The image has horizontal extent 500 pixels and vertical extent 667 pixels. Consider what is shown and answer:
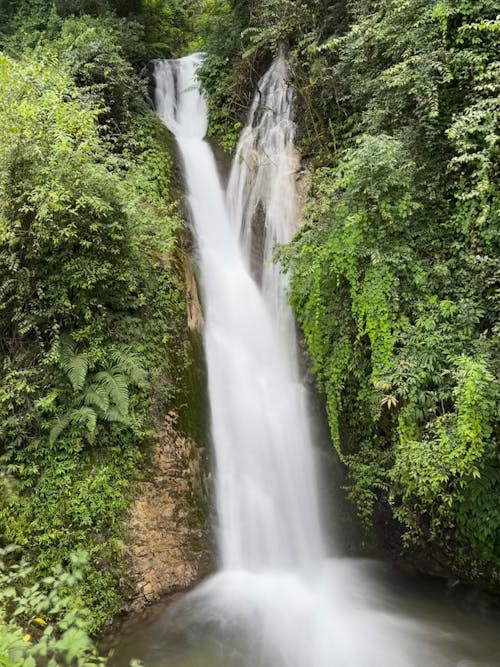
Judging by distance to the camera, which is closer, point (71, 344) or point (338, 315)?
point (71, 344)

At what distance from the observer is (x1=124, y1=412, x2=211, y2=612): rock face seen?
17.4ft

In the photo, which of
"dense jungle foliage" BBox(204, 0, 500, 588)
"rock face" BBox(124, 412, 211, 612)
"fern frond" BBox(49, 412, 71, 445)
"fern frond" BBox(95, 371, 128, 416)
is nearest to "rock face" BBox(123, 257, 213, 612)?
"rock face" BBox(124, 412, 211, 612)

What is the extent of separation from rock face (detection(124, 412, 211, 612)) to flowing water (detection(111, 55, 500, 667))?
0.27 metres

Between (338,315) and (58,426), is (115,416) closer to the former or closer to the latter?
(58,426)

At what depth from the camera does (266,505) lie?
6449 millimetres

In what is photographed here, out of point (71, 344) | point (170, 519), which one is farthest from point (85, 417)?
point (170, 519)

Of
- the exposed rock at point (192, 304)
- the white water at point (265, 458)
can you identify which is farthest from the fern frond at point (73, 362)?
the white water at point (265, 458)

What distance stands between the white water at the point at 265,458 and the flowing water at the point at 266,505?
18 millimetres

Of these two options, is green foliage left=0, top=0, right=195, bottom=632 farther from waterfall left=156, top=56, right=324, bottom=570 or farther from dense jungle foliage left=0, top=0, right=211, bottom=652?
waterfall left=156, top=56, right=324, bottom=570

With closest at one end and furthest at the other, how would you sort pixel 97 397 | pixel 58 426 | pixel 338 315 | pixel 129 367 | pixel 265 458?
pixel 58 426, pixel 97 397, pixel 129 367, pixel 338 315, pixel 265 458

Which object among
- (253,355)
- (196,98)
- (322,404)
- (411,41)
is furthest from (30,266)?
(196,98)

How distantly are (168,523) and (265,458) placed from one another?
5.69 feet

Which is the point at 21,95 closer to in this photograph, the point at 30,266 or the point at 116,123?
the point at 30,266

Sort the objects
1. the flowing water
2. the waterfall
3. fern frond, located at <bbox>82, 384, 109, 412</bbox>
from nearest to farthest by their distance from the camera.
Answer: the flowing water, fern frond, located at <bbox>82, 384, 109, 412</bbox>, the waterfall
